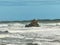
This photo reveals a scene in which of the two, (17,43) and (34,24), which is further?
(34,24)

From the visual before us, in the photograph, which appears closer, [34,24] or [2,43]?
[2,43]

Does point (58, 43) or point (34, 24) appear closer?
point (58, 43)

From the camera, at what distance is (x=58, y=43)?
19.2 metres

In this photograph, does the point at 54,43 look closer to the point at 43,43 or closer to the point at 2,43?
the point at 43,43

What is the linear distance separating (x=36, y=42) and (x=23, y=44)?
1123 millimetres

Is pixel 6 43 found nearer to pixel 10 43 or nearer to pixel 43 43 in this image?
pixel 10 43

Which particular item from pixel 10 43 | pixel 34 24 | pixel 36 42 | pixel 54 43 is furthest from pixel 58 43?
pixel 34 24

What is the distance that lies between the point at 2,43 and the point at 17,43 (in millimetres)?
906

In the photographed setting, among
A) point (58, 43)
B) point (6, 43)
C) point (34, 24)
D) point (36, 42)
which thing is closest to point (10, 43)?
point (6, 43)

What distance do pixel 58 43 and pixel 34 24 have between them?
1481 cm

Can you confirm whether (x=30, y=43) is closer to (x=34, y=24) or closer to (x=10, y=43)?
(x=10, y=43)

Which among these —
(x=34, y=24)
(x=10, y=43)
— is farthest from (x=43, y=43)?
(x=34, y=24)

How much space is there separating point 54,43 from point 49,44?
56 centimetres

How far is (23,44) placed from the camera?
18938 mm
